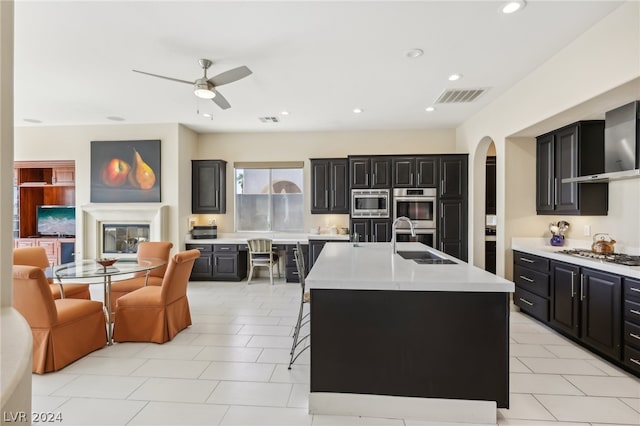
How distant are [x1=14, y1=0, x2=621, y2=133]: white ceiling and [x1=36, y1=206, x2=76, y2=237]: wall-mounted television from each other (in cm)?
236

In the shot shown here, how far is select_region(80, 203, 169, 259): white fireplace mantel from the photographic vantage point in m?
5.57

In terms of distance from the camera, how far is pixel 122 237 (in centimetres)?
573

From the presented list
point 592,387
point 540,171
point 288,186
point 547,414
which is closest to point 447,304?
point 547,414

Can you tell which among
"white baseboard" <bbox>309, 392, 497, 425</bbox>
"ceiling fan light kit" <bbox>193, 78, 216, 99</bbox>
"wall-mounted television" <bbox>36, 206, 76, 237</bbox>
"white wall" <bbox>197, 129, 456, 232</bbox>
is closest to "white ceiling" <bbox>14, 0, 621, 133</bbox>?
"ceiling fan light kit" <bbox>193, 78, 216, 99</bbox>

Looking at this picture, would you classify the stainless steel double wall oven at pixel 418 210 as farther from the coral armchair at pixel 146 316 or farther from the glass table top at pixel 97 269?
the glass table top at pixel 97 269

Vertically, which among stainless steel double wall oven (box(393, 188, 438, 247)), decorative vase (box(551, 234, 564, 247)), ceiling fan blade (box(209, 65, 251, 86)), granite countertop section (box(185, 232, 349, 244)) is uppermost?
ceiling fan blade (box(209, 65, 251, 86))

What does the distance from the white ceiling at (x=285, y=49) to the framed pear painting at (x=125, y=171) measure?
0.90 meters

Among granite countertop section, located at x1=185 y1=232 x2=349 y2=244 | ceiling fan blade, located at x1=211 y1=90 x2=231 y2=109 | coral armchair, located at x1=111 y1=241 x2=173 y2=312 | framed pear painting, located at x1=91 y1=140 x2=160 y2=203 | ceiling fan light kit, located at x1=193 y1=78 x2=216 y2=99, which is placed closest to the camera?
ceiling fan light kit, located at x1=193 y1=78 x2=216 y2=99

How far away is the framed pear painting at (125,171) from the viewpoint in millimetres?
5676

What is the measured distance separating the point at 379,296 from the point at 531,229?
320 centimetres

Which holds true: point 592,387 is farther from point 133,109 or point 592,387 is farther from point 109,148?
point 109,148

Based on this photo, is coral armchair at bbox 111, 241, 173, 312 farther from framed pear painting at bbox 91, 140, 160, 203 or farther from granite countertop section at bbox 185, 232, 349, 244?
framed pear painting at bbox 91, 140, 160, 203

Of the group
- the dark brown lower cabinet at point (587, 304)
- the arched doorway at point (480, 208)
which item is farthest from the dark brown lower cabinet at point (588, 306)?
the arched doorway at point (480, 208)

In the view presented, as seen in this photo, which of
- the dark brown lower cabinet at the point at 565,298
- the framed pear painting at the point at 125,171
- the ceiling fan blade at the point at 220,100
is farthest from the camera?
the framed pear painting at the point at 125,171
